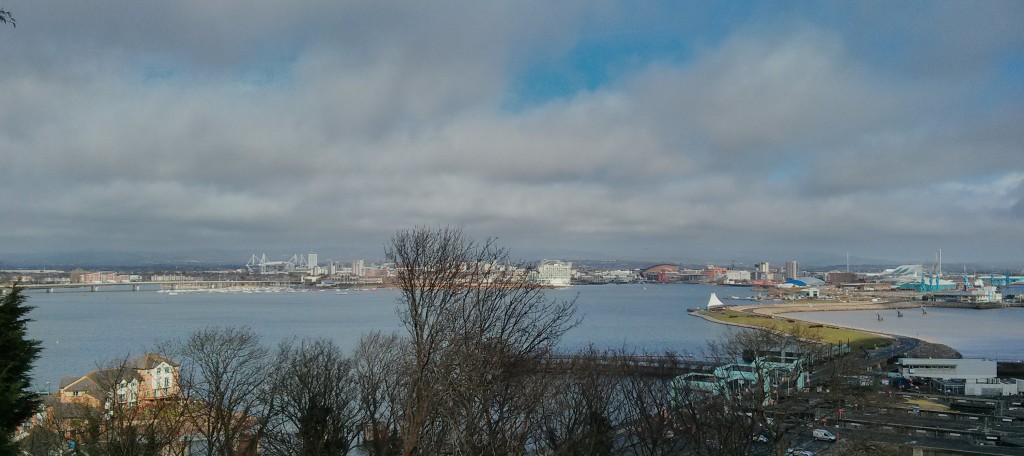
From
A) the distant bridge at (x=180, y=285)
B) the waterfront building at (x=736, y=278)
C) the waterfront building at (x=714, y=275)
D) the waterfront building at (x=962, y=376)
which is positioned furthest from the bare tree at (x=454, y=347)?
the waterfront building at (x=714, y=275)

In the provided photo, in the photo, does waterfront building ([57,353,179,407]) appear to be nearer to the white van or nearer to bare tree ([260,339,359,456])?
bare tree ([260,339,359,456])

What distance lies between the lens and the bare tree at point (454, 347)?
333 cm

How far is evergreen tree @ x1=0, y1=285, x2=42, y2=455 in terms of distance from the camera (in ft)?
8.66

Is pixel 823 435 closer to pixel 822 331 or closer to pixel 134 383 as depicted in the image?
pixel 134 383

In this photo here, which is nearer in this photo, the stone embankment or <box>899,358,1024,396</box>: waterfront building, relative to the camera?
<box>899,358,1024,396</box>: waterfront building

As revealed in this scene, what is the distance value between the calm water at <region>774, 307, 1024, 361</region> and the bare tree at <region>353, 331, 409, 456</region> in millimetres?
16628

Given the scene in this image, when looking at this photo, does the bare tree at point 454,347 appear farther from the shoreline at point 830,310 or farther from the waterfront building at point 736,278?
the waterfront building at point 736,278

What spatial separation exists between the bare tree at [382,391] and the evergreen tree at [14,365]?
1.81 meters

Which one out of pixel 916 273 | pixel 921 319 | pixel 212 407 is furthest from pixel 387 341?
pixel 916 273

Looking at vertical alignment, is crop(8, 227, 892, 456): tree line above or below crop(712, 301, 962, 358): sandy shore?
above

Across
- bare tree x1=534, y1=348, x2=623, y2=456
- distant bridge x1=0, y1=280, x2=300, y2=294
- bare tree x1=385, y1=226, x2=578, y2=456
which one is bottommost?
distant bridge x1=0, y1=280, x2=300, y2=294

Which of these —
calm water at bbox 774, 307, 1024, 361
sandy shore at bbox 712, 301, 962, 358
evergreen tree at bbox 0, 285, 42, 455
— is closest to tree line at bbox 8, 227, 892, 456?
evergreen tree at bbox 0, 285, 42, 455

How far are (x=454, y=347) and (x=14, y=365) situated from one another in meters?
1.80

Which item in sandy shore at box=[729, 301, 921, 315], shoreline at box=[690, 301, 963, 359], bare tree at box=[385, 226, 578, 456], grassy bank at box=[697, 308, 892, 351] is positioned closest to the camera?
bare tree at box=[385, 226, 578, 456]
